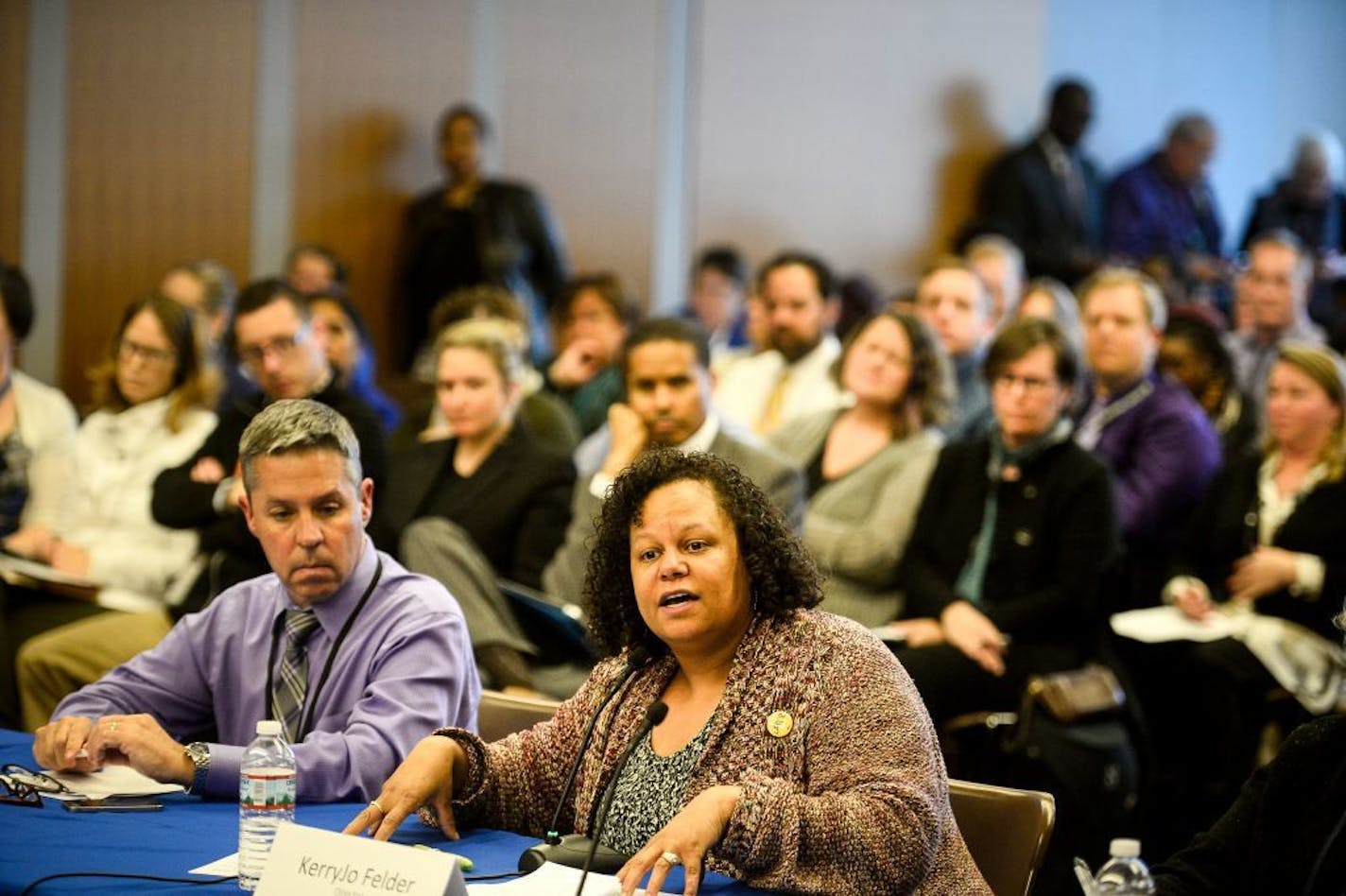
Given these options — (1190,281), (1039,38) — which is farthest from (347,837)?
(1039,38)

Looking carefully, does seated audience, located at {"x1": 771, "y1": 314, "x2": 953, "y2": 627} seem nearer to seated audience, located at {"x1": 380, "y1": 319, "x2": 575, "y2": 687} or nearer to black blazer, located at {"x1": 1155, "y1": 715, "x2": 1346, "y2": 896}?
seated audience, located at {"x1": 380, "y1": 319, "x2": 575, "y2": 687}

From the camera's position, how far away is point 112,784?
2635 millimetres

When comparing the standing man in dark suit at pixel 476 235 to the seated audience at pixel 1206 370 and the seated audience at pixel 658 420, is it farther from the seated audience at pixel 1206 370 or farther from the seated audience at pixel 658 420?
the seated audience at pixel 658 420

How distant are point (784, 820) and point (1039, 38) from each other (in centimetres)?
907

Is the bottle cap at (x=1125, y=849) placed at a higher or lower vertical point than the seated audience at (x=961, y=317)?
lower

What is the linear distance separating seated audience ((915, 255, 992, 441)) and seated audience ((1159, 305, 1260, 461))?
61 centimetres

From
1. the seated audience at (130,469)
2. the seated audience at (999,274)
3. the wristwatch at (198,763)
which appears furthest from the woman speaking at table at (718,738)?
the seated audience at (999,274)

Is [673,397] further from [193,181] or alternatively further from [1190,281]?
[1190,281]

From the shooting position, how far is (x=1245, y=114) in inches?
453

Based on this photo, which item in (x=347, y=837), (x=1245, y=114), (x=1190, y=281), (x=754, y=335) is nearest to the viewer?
(x=347, y=837)

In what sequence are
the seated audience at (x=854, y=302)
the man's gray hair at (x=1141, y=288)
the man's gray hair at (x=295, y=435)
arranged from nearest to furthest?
1. the man's gray hair at (x=295, y=435)
2. the man's gray hair at (x=1141, y=288)
3. the seated audience at (x=854, y=302)

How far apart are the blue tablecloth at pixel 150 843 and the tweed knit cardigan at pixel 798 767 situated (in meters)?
0.08

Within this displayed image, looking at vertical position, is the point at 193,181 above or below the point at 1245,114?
below

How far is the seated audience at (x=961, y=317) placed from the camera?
18.7 ft
